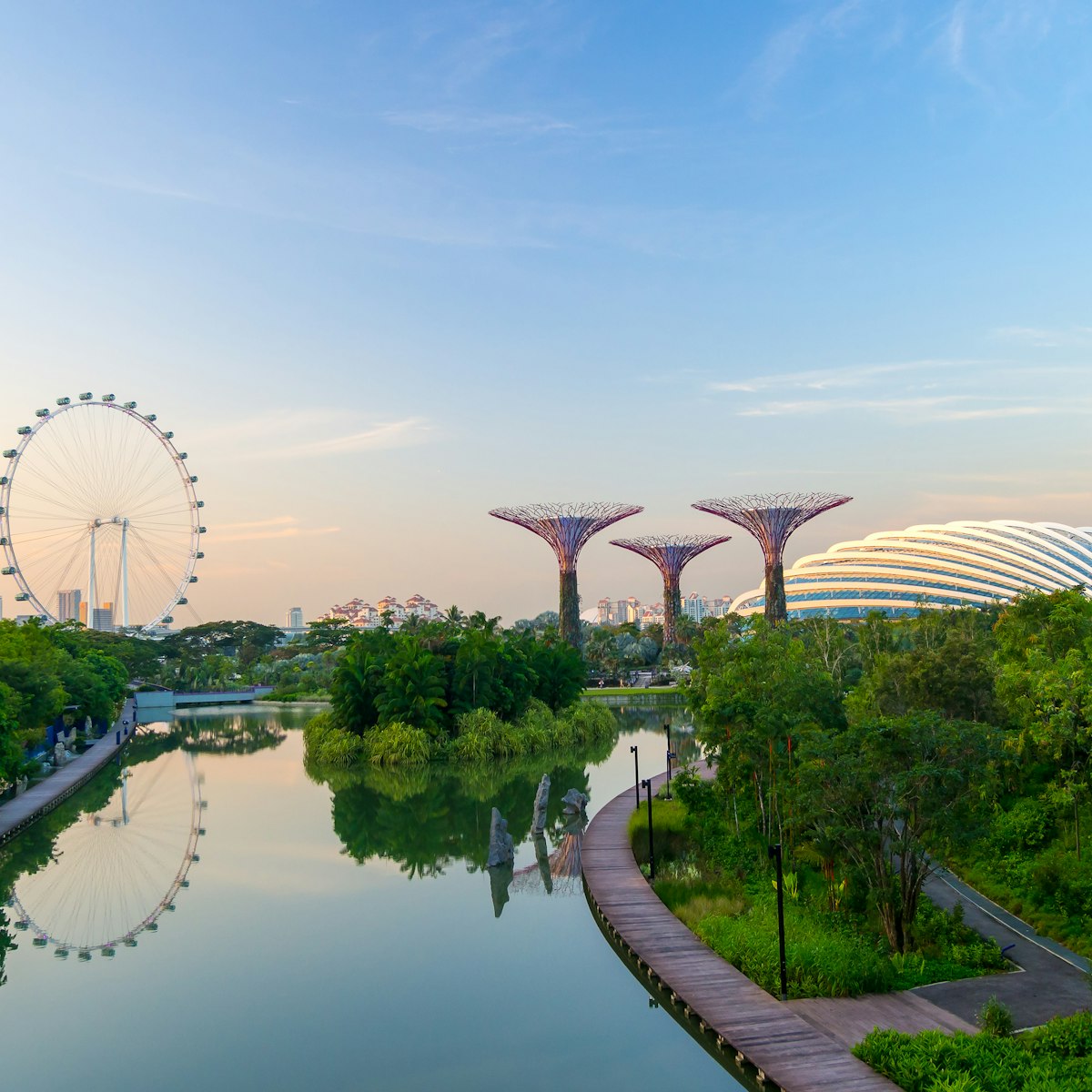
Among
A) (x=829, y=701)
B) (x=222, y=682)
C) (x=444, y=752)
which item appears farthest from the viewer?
(x=222, y=682)

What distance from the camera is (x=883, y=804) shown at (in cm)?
1673

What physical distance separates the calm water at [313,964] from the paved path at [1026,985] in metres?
3.59

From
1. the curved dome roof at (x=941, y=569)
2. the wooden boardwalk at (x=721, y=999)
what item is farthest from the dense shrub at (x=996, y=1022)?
the curved dome roof at (x=941, y=569)

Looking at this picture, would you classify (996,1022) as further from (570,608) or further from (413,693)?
(570,608)

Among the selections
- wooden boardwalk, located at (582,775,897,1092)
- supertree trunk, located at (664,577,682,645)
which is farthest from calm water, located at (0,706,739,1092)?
supertree trunk, located at (664,577,682,645)

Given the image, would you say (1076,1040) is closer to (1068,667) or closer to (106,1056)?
(1068,667)

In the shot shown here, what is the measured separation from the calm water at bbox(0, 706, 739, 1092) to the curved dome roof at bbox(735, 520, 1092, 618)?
6809 centimetres

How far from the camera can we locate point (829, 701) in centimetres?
2467

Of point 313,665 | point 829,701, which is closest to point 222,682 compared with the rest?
point 313,665

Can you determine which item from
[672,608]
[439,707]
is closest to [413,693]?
[439,707]

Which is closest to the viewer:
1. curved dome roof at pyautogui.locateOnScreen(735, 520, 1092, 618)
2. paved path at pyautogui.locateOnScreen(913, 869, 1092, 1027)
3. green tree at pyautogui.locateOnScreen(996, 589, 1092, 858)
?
paved path at pyautogui.locateOnScreen(913, 869, 1092, 1027)

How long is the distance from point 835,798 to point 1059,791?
16.7ft

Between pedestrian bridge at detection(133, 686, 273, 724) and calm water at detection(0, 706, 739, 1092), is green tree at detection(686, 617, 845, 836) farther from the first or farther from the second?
pedestrian bridge at detection(133, 686, 273, 724)

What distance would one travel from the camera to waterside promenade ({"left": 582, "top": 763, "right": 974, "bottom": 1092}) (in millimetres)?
12633
